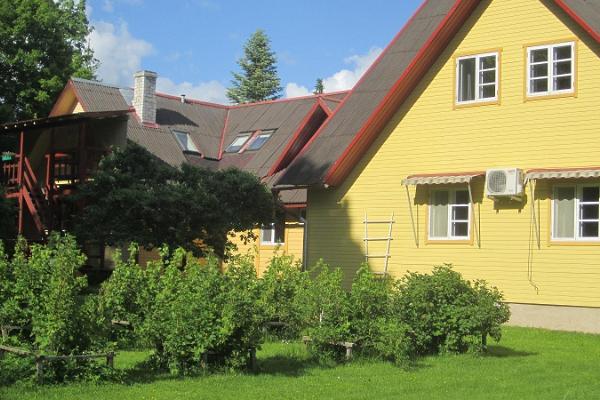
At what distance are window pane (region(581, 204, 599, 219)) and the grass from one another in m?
4.90

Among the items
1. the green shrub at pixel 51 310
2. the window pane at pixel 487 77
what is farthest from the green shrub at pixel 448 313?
the window pane at pixel 487 77

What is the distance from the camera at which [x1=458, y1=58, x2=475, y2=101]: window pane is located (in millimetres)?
20344

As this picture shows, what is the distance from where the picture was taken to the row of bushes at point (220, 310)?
10.5m

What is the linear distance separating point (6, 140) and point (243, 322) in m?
28.1

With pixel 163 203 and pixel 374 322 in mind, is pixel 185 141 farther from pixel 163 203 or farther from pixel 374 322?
pixel 374 322

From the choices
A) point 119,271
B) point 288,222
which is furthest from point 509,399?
point 288,222

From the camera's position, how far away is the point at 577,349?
15016mm

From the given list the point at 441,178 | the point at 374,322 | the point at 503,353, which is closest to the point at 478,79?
the point at 441,178

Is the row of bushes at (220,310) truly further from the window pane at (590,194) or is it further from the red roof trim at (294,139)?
the red roof trim at (294,139)

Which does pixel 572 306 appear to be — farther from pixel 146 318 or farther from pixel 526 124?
pixel 146 318

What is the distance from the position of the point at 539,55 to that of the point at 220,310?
11.3 metres

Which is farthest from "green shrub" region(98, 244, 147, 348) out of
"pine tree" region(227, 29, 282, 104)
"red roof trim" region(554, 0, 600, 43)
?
"pine tree" region(227, 29, 282, 104)

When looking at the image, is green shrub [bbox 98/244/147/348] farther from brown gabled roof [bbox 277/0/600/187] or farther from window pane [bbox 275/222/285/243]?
window pane [bbox 275/222/285/243]

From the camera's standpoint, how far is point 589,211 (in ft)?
59.7
